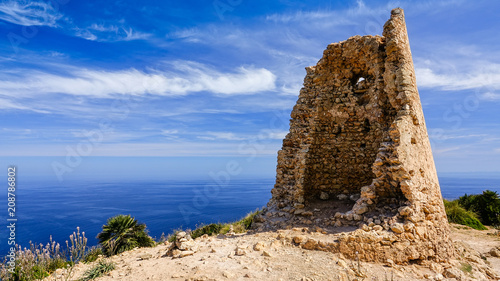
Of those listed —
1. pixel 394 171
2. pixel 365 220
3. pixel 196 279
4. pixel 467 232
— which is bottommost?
pixel 467 232

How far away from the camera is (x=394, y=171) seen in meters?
5.68

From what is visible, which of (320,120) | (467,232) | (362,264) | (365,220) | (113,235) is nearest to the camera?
(362,264)

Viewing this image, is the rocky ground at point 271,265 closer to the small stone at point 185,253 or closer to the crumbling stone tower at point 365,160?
the small stone at point 185,253

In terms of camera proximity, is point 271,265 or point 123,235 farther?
point 123,235

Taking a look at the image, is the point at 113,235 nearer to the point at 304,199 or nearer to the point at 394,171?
the point at 304,199

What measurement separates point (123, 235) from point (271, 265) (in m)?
7.03

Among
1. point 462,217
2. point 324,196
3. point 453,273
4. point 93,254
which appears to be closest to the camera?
point 453,273

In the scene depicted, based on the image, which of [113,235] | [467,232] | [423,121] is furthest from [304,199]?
[467,232]

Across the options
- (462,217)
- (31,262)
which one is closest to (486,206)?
(462,217)

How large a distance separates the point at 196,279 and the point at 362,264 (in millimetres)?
3194

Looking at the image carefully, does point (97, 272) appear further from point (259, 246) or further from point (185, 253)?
point (259, 246)

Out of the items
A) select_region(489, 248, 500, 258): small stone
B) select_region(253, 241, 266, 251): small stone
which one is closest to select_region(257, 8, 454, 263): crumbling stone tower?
select_region(253, 241, 266, 251): small stone

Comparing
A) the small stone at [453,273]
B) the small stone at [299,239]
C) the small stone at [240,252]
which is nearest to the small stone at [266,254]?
the small stone at [240,252]

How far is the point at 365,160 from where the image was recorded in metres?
7.55
